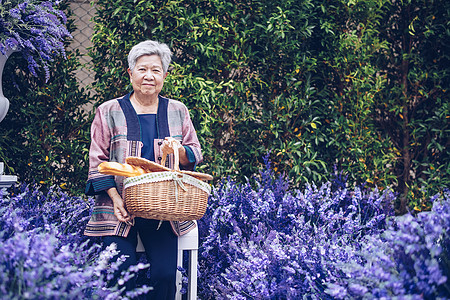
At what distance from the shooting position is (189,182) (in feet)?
6.76

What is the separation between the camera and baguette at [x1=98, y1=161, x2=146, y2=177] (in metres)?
2.06

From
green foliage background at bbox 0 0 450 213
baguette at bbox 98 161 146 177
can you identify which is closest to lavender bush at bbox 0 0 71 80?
green foliage background at bbox 0 0 450 213

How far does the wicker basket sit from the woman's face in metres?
0.52

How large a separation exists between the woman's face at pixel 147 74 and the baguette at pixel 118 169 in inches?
19.7

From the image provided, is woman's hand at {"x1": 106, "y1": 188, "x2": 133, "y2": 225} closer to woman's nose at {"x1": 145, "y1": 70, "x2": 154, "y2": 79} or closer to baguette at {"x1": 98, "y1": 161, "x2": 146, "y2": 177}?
baguette at {"x1": 98, "y1": 161, "x2": 146, "y2": 177}

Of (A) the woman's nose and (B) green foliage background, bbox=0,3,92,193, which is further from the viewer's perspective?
(B) green foliage background, bbox=0,3,92,193

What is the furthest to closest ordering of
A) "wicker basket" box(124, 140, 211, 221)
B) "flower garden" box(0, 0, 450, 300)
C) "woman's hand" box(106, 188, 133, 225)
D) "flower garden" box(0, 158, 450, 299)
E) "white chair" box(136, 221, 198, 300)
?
"flower garden" box(0, 0, 450, 300), "white chair" box(136, 221, 198, 300), "woman's hand" box(106, 188, 133, 225), "wicker basket" box(124, 140, 211, 221), "flower garden" box(0, 158, 450, 299)

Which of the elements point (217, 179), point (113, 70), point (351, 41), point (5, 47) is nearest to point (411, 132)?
point (351, 41)

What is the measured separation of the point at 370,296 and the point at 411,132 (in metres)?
2.91

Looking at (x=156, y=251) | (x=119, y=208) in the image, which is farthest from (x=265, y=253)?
(x=119, y=208)

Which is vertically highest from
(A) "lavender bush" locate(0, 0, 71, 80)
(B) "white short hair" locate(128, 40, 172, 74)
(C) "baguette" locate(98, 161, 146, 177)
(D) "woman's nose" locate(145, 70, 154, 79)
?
(A) "lavender bush" locate(0, 0, 71, 80)

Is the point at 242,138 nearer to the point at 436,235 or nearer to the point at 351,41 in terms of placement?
the point at 351,41

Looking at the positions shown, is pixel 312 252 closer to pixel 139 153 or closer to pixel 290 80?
pixel 139 153

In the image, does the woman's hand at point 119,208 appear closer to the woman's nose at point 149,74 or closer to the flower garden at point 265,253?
the flower garden at point 265,253
